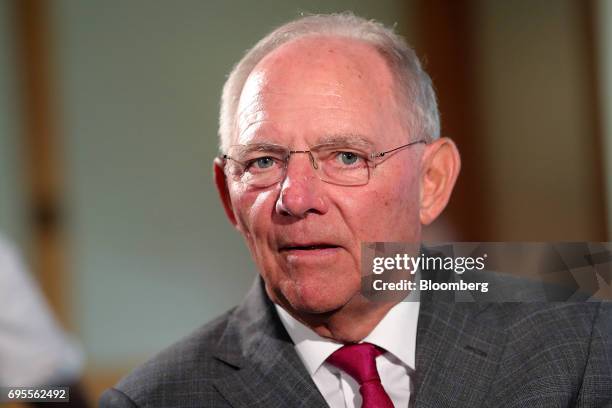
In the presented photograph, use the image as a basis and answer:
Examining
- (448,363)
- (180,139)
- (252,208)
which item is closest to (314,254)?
(252,208)

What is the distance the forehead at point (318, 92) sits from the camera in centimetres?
105

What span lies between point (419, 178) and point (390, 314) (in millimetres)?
186

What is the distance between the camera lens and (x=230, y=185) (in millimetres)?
1160

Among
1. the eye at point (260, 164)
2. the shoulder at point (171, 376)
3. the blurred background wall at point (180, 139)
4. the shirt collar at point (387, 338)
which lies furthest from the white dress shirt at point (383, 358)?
the blurred background wall at point (180, 139)

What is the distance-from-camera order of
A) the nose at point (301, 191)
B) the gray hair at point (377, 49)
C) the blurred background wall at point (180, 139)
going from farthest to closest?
the blurred background wall at point (180, 139), the gray hair at point (377, 49), the nose at point (301, 191)

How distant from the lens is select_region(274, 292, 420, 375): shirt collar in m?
1.11

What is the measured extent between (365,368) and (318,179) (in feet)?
0.82

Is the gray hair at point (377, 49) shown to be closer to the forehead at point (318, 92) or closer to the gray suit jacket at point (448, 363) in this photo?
the forehead at point (318, 92)

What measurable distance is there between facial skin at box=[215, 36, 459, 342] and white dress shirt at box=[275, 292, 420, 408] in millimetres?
17

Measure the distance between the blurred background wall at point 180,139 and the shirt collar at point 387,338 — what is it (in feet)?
2.19

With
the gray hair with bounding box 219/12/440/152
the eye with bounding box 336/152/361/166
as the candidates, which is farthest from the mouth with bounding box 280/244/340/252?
the gray hair with bounding box 219/12/440/152

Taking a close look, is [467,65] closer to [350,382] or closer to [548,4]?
[548,4]

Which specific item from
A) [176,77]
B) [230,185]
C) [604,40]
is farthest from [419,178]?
[176,77]

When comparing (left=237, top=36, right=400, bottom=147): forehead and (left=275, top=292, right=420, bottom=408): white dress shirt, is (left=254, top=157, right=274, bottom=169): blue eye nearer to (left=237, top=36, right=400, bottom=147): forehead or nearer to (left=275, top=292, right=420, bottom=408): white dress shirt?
(left=237, top=36, right=400, bottom=147): forehead
